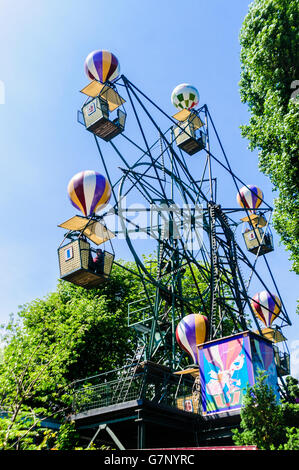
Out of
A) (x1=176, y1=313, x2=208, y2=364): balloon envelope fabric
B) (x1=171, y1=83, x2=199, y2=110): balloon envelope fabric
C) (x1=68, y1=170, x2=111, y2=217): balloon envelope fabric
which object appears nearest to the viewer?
(x1=68, y1=170, x2=111, y2=217): balloon envelope fabric

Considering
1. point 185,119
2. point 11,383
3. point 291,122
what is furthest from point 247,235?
point 11,383

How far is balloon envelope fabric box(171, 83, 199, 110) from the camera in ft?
64.5

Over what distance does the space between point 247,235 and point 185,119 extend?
21.9 ft

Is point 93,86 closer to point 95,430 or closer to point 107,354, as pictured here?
point 95,430

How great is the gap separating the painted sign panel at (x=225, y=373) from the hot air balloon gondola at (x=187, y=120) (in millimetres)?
9602

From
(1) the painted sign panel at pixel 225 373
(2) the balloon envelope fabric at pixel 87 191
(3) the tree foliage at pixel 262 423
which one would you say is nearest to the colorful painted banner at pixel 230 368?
(1) the painted sign panel at pixel 225 373

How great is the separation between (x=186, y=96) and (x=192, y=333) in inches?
447

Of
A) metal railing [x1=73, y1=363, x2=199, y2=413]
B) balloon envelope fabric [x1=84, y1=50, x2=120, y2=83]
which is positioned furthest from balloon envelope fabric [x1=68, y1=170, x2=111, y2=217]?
metal railing [x1=73, y1=363, x2=199, y2=413]

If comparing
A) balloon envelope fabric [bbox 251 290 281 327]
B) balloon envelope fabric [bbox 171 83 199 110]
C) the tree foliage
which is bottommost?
the tree foliage

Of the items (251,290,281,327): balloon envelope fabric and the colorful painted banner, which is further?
(251,290,281,327): balloon envelope fabric

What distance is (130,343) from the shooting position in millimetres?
23844

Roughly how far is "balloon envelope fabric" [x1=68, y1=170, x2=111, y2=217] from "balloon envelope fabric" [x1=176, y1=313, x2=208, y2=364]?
5104mm

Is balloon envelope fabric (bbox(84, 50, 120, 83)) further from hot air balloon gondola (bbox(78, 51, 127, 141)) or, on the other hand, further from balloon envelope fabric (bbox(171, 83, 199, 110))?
balloon envelope fabric (bbox(171, 83, 199, 110))

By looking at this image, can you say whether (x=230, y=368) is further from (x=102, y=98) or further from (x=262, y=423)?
(x=102, y=98)
